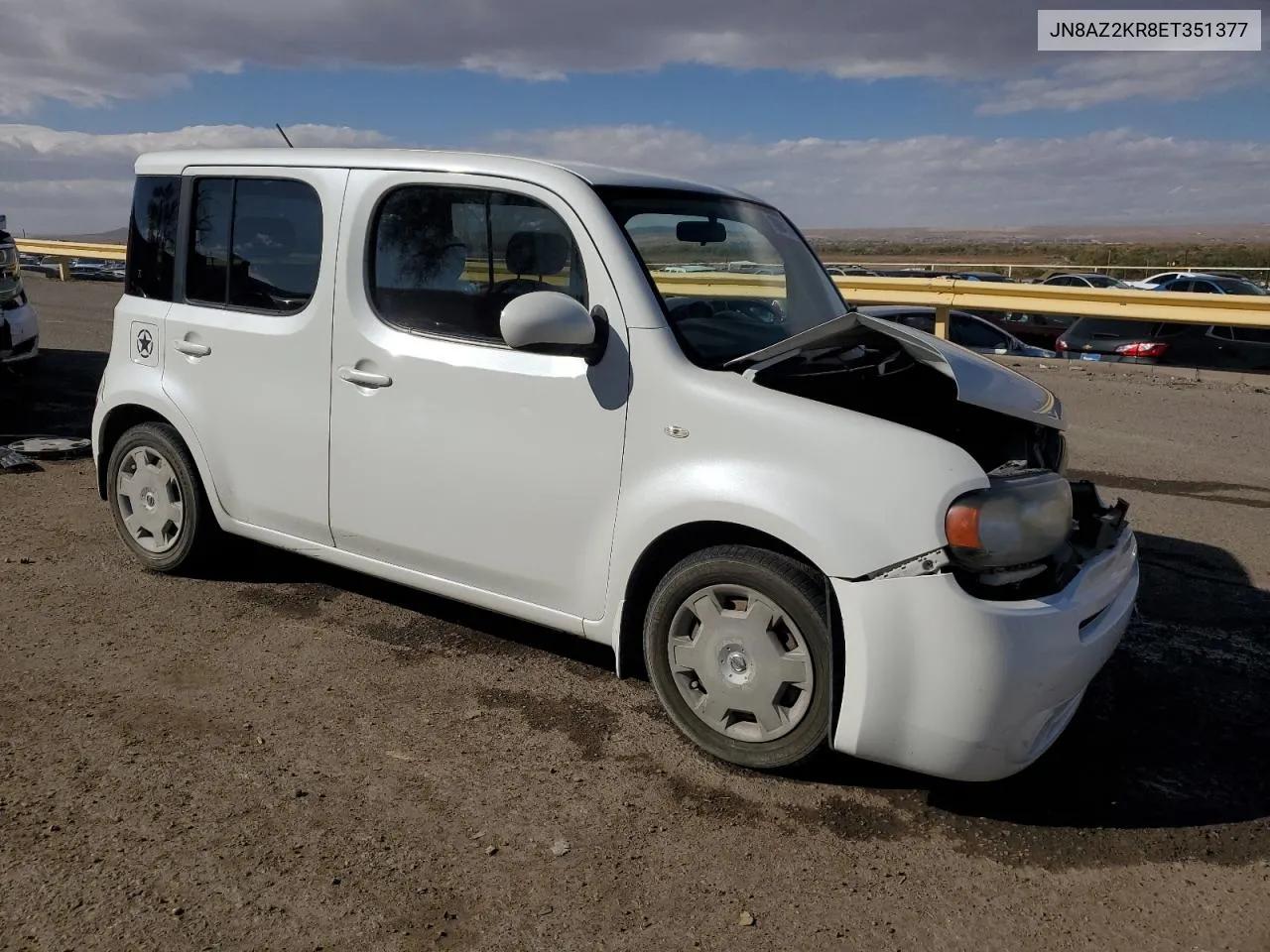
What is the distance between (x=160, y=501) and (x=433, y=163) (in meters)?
2.16

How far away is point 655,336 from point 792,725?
4.23 feet

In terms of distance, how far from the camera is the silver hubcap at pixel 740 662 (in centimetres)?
322

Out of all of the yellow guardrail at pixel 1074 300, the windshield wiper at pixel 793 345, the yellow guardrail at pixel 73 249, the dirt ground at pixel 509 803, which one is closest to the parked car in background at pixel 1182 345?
the yellow guardrail at pixel 1074 300

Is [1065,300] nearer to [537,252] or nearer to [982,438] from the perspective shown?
[982,438]

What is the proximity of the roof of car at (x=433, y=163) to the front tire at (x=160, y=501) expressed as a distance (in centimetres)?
123

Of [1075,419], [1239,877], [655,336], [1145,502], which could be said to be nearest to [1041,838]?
[1239,877]

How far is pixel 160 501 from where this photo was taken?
16.1 ft

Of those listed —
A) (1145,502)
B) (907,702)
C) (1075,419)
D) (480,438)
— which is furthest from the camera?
(1075,419)

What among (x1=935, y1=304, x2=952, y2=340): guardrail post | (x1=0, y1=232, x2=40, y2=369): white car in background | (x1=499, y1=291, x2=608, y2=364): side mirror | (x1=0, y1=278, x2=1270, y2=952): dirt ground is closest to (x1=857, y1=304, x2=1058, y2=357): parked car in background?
(x1=935, y1=304, x2=952, y2=340): guardrail post

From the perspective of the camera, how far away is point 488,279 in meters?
3.81

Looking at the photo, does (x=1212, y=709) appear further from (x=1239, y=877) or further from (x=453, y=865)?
(x=453, y=865)

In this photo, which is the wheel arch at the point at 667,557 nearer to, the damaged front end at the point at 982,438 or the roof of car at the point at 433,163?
the damaged front end at the point at 982,438

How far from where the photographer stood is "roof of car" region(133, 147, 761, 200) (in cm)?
376

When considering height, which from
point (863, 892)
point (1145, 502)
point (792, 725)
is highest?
point (1145, 502)
